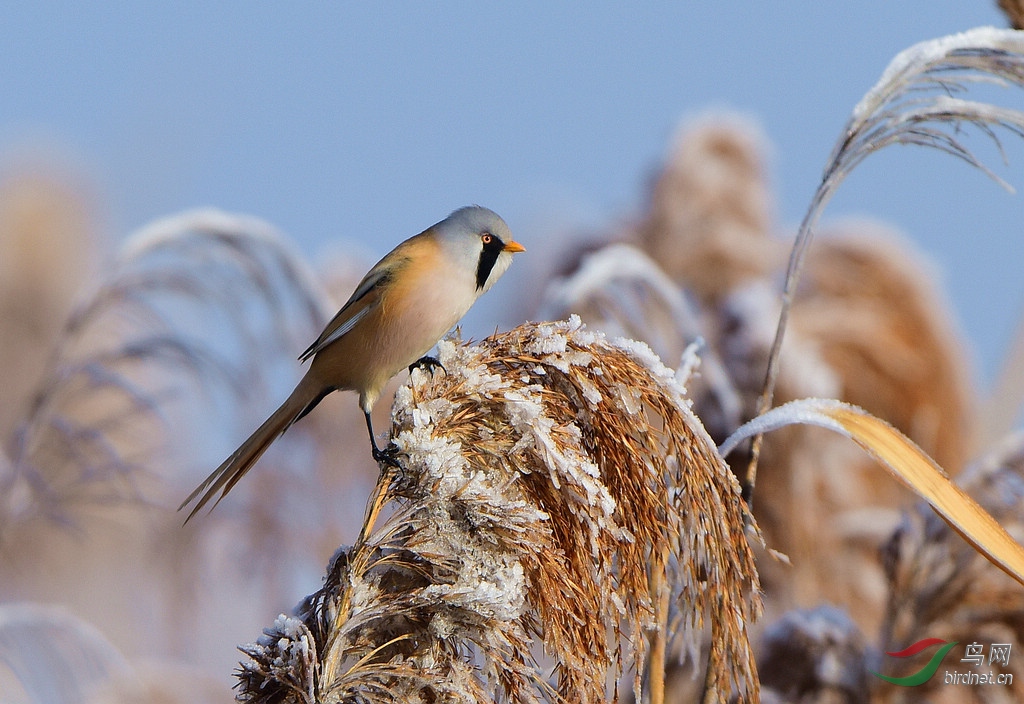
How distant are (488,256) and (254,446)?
762mm

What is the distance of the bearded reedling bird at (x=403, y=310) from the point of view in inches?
108

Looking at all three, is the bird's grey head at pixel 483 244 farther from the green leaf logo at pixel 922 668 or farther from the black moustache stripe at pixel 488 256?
the green leaf logo at pixel 922 668

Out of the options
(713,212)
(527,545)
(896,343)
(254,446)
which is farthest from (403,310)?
(713,212)

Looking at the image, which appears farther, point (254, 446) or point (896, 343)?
point (896, 343)

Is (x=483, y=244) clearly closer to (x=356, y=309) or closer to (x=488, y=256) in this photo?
(x=488, y=256)

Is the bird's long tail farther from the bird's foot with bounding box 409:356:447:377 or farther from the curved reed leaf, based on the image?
the curved reed leaf

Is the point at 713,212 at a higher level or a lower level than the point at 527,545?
higher

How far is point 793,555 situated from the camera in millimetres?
6434

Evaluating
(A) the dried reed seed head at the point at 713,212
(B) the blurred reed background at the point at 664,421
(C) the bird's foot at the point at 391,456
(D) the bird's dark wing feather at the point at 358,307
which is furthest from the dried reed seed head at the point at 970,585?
(A) the dried reed seed head at the point at 713,212

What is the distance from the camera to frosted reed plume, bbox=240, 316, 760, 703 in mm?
2078

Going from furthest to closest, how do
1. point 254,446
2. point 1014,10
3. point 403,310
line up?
point 1014,10 → point 403,310 → point 254,446

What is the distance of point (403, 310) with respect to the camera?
278cm

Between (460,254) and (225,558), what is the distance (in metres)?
7.64

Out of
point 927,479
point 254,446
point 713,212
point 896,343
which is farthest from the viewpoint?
point 713,212
